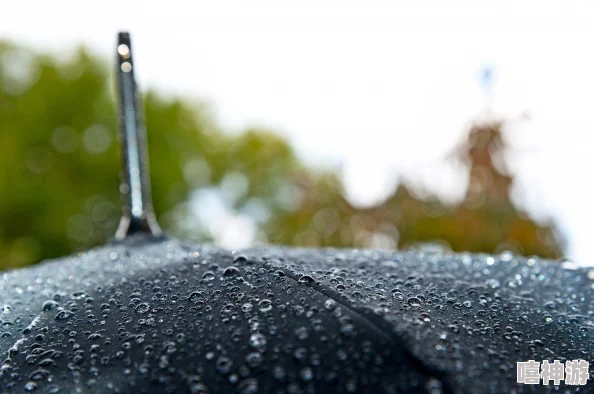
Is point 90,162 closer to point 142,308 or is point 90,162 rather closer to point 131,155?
point 131,155

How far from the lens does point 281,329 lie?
652mm

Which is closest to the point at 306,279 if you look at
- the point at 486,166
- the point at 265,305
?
the point at 265,305

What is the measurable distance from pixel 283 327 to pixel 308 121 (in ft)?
36.9

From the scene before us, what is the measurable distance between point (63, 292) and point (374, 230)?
554 cm

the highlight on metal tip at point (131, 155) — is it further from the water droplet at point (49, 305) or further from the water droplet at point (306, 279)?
the water droplet at point (306, 279)

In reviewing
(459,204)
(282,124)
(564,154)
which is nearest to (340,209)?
(459,204)

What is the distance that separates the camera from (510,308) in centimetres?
84

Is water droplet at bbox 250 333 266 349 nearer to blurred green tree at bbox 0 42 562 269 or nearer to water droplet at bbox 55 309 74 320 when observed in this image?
water droplet at bbox 55 309 74 320

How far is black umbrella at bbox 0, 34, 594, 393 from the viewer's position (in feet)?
1.97

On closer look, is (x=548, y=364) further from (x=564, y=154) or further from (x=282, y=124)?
(x=282, y=124)

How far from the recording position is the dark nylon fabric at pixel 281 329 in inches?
23.6

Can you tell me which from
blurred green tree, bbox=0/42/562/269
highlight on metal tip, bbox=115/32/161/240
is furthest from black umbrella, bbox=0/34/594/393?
blurred green tree, bbox=0/42/562/269
